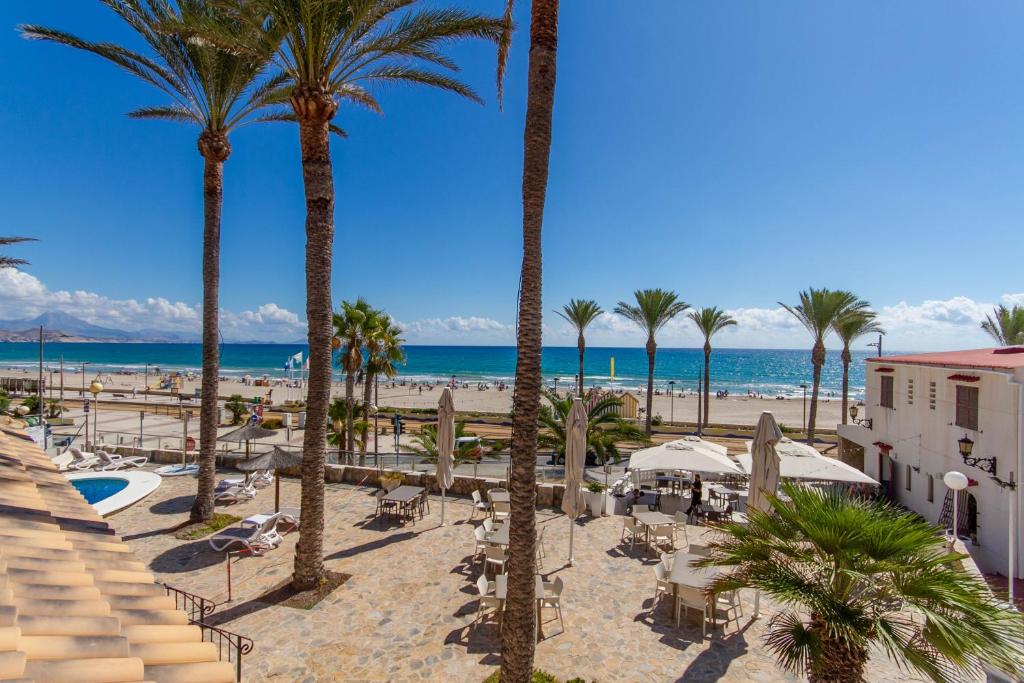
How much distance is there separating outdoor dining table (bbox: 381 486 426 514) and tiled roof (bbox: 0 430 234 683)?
25.2 ft

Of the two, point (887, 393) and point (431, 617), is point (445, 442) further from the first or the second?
point (887, 393)

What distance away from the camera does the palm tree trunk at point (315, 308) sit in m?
8.80

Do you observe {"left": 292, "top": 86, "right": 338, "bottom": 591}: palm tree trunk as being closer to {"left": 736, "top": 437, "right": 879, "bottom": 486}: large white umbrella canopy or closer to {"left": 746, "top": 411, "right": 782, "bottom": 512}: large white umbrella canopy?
{"left": 746, "top": 411, "right": 782, "bottom": 512}: large white umbrella canopy

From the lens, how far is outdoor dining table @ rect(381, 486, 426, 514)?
12156 mm

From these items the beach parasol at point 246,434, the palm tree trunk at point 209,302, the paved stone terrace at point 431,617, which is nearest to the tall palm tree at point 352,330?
the beach parasol at point 246,434

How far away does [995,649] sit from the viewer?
3686 mm

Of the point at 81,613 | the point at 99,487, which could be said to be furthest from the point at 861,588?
the point at 99,487

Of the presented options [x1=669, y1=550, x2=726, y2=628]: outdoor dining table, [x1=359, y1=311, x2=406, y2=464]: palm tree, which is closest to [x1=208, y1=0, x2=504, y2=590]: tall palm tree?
[x1=669, y1=550, x2=726, y2=628]: outdoor dining table

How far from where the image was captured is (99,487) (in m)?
14.9

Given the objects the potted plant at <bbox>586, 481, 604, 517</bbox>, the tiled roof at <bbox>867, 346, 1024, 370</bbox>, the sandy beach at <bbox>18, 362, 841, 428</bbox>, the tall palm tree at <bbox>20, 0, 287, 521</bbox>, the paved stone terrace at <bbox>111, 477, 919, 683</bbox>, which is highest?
the tall palm tree at <bbox>20, 0, 287, 521</bbox>

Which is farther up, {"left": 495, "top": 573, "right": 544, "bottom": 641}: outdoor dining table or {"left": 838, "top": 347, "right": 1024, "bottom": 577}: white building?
{"left": 838, "top": 347, "right": 1024, "bottom": 577}: white building

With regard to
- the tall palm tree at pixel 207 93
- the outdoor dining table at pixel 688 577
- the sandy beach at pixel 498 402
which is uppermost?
the tall palm tree at pixel 207 93

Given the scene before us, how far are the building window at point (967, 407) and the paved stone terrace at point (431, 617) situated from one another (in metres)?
8.53

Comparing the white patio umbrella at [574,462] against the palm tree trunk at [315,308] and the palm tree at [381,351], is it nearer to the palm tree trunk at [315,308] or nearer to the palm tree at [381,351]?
the palm tree trunk at [315,308]
